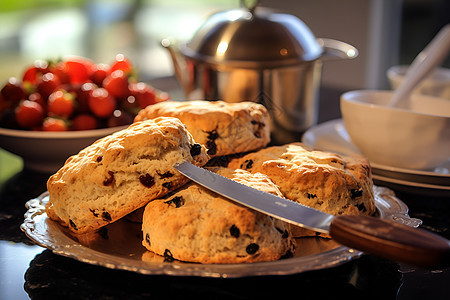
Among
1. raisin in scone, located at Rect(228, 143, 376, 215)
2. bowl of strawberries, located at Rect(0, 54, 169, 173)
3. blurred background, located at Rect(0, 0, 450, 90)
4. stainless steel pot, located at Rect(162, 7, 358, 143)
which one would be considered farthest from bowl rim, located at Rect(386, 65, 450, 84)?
raisin in scone, located at Rect(228, 143, 376, 215)

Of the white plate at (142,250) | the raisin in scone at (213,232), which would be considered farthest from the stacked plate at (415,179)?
the raisin in scone at (213,232)

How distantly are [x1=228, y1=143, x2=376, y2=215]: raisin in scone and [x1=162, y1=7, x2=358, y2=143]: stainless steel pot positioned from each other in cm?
48

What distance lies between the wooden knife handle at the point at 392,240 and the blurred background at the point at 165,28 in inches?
64.1

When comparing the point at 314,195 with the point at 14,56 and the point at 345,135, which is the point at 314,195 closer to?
the point at 345,135

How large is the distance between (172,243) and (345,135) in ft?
2.88

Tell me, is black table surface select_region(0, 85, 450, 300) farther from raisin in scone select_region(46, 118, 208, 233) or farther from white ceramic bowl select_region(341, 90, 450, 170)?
white ceramic bowl select_region(341, 90, 450, 170)

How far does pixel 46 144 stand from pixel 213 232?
680 mm

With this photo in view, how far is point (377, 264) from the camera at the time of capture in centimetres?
90

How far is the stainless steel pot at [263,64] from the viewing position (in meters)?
1.46

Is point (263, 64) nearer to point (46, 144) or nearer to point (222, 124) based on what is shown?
point (222, 124)

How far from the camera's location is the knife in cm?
64

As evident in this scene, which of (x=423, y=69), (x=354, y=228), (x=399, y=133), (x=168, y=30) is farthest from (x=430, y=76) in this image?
(x=168, y=30)

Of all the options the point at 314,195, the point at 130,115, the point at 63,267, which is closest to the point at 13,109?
the point at 130,115

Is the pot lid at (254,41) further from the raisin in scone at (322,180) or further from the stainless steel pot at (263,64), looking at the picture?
the raisin in scone at (322,180)
